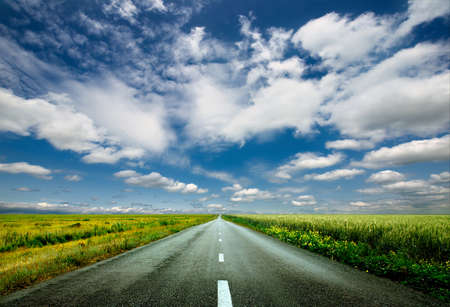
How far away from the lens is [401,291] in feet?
17.5

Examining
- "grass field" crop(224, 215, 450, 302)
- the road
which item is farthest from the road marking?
"grass field" crop(224, 215, 450, 302)

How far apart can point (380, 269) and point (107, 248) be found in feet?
37.8

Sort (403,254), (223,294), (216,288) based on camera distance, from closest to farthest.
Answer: (223,294) < (216,288) < (403,254)

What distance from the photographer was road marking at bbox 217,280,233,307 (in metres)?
4.05

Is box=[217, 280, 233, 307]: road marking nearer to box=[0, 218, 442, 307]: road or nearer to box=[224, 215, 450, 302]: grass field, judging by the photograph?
box=[0, 218, 442, 307]: road

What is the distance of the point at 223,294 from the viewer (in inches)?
180

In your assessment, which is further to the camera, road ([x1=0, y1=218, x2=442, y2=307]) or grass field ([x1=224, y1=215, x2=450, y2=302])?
grass field ([x1=224, y1=215, x2=450, y2=302])

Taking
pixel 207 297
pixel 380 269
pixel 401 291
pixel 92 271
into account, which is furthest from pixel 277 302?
pixel 92 271

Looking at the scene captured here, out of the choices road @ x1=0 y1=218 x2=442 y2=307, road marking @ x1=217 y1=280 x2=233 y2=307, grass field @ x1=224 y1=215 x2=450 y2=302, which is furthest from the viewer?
grass field @ x1=224 y1=215 x2=450 y2=302

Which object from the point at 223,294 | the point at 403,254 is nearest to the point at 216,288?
the point at 223,294

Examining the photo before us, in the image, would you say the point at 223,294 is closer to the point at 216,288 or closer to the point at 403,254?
the point at 216,288

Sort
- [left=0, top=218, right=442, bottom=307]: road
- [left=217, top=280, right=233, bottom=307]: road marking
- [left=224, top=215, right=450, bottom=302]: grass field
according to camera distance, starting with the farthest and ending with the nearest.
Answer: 1. [left=224, top=215, right=450, bottom=302]: grass field
2. [left=0, top=218, right=442, bottom=307]: road
3. [left=217, top=280, right=233, bottom=307]: road marking

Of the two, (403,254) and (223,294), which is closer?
(223,294)

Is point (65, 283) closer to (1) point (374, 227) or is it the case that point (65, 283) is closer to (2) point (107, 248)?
(2) point (107, 248)
